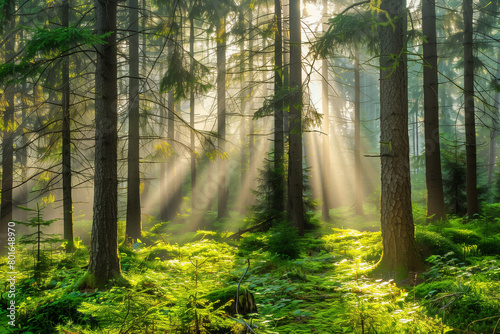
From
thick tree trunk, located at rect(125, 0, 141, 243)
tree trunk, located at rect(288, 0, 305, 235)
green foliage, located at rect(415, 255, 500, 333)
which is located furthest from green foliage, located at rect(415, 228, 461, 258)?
thick tree trunk, located at rect(125, 0, 141, 243)

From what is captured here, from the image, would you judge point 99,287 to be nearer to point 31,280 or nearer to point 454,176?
point 31,280

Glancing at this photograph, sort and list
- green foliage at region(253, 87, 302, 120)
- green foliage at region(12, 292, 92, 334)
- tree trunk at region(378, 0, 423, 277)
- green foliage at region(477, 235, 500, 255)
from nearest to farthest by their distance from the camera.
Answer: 1. green foliage at region(12, 292, 92, 334)
2. tree trunk at region(378, 0, 423, 277)
3. green foliage at region(477, 235, 500, 255)
4. green foliage at region(253, 87, 302, 120)

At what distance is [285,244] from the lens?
22.9 feet

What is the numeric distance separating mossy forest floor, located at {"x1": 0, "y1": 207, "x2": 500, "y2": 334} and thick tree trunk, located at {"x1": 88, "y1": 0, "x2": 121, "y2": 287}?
50cm

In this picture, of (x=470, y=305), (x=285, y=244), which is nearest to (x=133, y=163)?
(x=285, y=244)

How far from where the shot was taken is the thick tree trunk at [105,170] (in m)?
5.59

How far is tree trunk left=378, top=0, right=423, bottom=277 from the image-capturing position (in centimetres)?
543

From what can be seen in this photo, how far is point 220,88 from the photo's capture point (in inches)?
596

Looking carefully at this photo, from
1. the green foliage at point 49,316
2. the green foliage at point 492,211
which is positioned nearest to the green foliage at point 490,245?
the green foliage at point 492,211

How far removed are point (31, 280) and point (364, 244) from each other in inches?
265

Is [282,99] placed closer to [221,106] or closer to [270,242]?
[270,242]

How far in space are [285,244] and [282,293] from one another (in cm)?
230

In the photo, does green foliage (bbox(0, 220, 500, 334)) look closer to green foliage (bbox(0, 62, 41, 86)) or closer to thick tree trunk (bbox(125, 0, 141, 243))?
thick tree trunk (bbox(125, 0, 141, 243))

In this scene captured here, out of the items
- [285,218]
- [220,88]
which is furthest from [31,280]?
[220,88]
